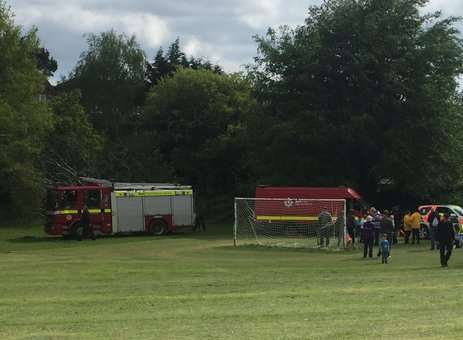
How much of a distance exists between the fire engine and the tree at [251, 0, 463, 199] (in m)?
8.57

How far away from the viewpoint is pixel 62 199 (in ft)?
134

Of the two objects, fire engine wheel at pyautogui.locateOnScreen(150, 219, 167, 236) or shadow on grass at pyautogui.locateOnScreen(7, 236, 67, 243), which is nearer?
shadow on grass at pyautogui.locateOnScreen(7, 236, 67, 243)

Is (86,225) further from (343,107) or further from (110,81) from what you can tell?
(110,81)

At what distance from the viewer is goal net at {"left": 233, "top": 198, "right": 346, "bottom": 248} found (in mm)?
33031

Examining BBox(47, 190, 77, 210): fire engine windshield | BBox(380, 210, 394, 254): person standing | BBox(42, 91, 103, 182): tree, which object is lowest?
BBox(380, 210, 394, 254): person standing

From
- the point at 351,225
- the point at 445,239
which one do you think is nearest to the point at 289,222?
the point at 351,225

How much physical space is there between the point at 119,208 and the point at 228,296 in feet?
87.3

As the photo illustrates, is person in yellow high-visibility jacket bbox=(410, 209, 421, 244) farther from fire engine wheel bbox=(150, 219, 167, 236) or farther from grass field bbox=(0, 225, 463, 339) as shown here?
fire engine wheel bbox=(150, 219, 167, 236)

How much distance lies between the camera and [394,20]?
159 feet

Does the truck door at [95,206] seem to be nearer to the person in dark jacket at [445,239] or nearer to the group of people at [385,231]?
the group of people at [385,231]

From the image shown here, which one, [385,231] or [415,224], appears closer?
[385,231]

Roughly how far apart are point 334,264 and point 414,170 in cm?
2432

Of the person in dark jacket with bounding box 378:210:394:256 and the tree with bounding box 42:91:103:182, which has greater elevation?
the tree with bounding box 42:91:103:182

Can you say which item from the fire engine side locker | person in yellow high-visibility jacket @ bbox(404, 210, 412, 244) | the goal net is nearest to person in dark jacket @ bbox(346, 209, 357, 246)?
the goal net
